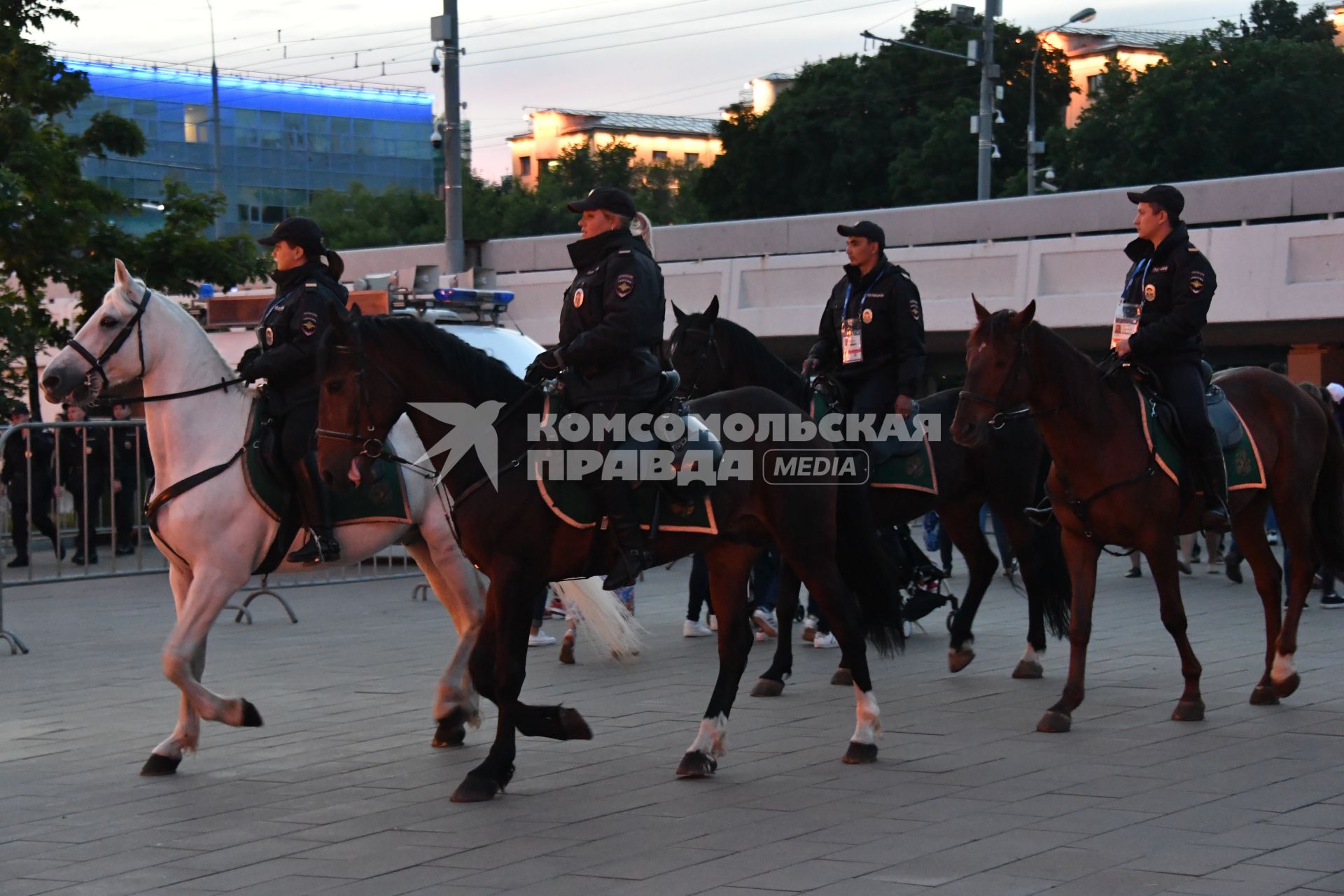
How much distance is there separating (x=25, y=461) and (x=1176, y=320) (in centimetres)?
1057

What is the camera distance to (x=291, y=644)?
12.2m

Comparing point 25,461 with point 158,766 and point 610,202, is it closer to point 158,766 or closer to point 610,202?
point 158,766

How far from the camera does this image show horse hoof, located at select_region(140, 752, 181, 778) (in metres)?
7.52

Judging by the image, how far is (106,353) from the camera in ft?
26.4

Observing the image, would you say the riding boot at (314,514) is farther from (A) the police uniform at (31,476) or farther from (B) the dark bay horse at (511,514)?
(A) the police uniform at (31,476)

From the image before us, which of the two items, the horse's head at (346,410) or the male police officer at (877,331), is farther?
the male police officer at (877,331)

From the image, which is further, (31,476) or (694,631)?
(31,476)

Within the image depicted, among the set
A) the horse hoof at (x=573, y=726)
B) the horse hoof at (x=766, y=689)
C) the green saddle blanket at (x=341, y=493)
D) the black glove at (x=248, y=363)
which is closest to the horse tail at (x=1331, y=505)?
the horse hoof at (x=766, y=689)

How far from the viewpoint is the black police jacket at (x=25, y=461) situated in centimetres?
1450

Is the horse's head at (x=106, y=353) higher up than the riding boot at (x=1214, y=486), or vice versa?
the horse's head at (x=106, y=353)

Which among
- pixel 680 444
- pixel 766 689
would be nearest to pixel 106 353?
pixel 680 444

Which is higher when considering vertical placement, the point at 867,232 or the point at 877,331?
the point at 867,232

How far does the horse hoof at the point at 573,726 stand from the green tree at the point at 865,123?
49.4m

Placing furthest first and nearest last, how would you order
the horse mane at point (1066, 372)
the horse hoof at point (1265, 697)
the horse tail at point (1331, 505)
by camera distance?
the horse tail at point (1331, 505) < the horse hoof at point (1265, 697) < the horse mane at point (1066, 372)
